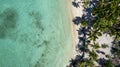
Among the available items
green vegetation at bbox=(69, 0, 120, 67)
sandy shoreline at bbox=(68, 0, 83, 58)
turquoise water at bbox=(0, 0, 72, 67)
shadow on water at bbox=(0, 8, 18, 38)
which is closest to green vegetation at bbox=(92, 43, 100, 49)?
green vegetation at bbox=(69, 0, 120, 67)

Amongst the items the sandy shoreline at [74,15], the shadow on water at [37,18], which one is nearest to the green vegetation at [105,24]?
the sandy shoreline at [74,15]

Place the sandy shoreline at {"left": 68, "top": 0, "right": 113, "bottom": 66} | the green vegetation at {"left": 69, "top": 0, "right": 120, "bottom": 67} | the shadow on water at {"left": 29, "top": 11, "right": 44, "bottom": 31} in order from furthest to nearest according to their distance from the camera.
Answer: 1. the shadow on water at {"left": 29, "top": 11, "right": 44, "bottom": 31}
2. the sandy shoreline at {"left": 68, "top": 0, "right": 113, "bottom": 66}
3. the green vegetation at {"left": 69, "top": 0, "right": 120, "bottom": 67}

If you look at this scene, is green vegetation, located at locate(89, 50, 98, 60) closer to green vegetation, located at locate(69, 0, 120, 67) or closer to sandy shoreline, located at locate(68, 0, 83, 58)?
green vegetation, located at locate(69, 0, 120, 67)

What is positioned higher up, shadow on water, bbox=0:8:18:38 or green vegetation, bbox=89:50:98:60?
shadow on water, bbox=0:8:18:38

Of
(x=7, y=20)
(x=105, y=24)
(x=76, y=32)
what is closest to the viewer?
(x=105, y=24)

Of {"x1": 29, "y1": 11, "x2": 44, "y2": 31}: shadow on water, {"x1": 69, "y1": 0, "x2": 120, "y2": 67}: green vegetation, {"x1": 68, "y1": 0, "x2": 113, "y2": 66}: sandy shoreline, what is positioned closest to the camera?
{"x1": 69, "y1": 0, "x2": 120, "y2": 67}: green vegetation

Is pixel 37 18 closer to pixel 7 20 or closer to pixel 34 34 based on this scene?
pixel 34 34

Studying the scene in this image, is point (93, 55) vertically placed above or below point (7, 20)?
below

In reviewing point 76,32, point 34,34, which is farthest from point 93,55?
point 34,34

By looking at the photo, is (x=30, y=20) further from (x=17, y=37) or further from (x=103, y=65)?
(x=103, y=65)
